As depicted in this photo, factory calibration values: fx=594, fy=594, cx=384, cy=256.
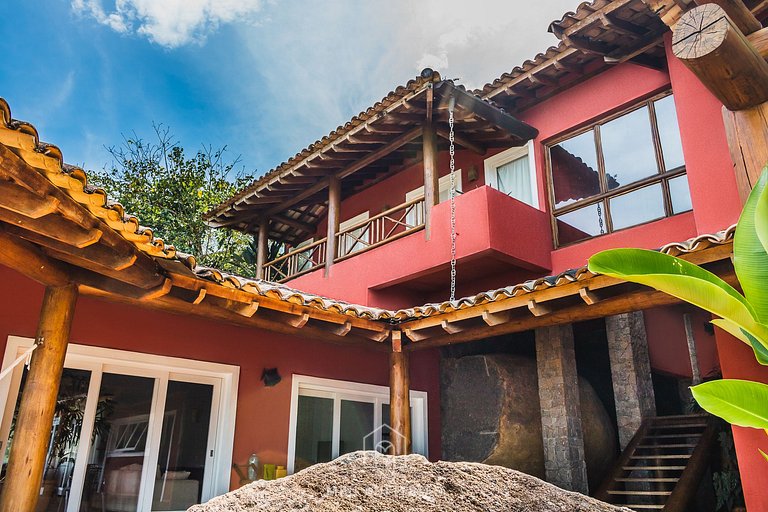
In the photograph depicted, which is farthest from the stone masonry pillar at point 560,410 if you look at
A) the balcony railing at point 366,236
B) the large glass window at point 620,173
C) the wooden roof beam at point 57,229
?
the wooden roof beam at point 57,229

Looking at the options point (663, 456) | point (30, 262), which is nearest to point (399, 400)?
point (663, 456)

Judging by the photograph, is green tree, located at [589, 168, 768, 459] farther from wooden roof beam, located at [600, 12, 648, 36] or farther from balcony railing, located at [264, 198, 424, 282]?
balcony railing, located at [264, 198, 424, 282]

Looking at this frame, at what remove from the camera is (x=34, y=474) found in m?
4.68

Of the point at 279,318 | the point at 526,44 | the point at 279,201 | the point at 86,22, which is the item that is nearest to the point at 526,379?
the point at 279,318

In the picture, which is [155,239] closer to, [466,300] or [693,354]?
[466,300]

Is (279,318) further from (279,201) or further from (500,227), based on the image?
(279,201)

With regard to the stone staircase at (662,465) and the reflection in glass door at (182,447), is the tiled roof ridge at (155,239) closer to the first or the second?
the reflection in glass door at (182,447)

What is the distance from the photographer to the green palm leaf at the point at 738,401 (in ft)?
9.68

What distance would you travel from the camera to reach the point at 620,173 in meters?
8.66

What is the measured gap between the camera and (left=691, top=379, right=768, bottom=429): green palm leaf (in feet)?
9.68

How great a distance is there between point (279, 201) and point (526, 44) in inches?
1432

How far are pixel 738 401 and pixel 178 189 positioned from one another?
19288 mm

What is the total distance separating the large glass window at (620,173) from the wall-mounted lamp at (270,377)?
4720 mm

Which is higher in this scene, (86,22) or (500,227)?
(86,22)
